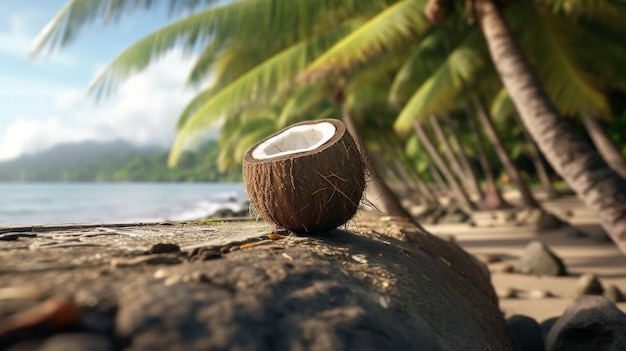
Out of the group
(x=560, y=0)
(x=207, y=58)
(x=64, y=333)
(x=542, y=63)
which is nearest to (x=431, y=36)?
(x=542, y=63)

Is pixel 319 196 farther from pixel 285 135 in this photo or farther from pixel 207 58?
pixel 207 58

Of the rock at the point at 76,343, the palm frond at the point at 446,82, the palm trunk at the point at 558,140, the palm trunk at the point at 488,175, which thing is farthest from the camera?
the palm trunk at the point at 488,175

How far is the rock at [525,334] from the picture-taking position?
3.28 m

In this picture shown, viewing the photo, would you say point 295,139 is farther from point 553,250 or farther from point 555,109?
point 553,250

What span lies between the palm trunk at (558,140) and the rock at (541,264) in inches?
52.8

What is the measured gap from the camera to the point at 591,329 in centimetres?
269

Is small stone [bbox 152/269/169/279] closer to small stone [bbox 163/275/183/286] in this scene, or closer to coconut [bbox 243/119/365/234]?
small stone [bbox 163/275/183/286]

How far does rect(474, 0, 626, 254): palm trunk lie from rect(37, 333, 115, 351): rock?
193 inches

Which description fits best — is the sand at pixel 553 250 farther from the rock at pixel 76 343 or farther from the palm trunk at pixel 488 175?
the rock at pixel 76 343

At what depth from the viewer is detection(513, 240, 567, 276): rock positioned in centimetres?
617

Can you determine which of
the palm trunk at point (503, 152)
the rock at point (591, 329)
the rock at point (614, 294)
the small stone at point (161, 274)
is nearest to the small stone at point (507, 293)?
the rock at point (614, 294)

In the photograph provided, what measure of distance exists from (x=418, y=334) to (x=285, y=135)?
1.62 meters

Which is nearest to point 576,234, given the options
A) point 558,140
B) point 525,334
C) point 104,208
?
point 558,140

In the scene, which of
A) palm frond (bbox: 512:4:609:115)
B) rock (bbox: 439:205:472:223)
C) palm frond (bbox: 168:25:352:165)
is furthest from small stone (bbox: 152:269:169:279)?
rock (bbox: 439:205:472:223)
